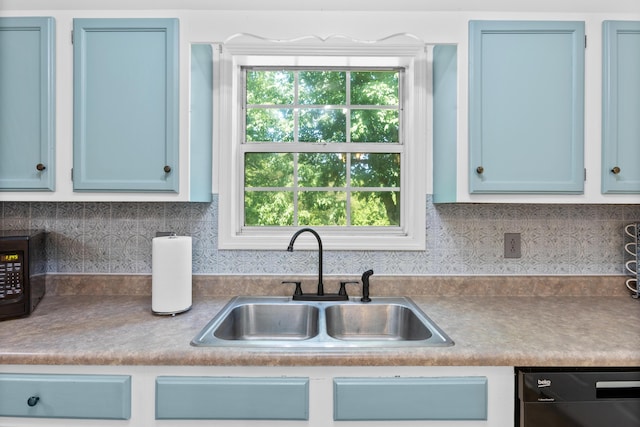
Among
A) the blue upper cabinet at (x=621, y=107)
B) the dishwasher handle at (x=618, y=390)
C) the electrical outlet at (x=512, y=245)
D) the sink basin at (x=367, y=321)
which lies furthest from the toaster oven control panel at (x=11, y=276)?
the blue upper cabinet at (x=621, y=107)

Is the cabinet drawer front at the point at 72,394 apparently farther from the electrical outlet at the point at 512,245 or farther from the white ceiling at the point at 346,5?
the electrical outlet at the point at 512,245

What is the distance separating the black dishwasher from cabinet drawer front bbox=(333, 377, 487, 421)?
5.1 inches

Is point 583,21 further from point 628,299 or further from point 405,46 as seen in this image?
point 628,299

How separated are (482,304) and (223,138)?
149 cm

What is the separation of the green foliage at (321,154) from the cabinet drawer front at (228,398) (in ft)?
3.07

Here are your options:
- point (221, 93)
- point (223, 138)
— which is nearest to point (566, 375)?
point (223, 138)

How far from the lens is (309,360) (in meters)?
0.98

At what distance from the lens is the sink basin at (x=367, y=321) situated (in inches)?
58.2

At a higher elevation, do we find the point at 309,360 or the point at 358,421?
the point at 309,360

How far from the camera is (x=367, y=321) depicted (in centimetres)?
151

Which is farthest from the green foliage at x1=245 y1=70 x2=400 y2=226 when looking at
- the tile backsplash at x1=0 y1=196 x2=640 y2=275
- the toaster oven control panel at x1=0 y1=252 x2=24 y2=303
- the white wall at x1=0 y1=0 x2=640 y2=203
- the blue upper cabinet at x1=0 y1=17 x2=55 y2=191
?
the toaster oven control panel at x1=0 y1=252 x2=24 y2=303

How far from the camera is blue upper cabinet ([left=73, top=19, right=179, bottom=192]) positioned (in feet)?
4.48

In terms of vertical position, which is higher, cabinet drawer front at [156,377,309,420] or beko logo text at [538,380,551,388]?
beko logo text at [538,380,551,388]

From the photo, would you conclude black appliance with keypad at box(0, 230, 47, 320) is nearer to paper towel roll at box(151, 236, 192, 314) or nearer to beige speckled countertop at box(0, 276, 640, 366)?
beige speckled countertop at box(0, 276, 640, 366)
